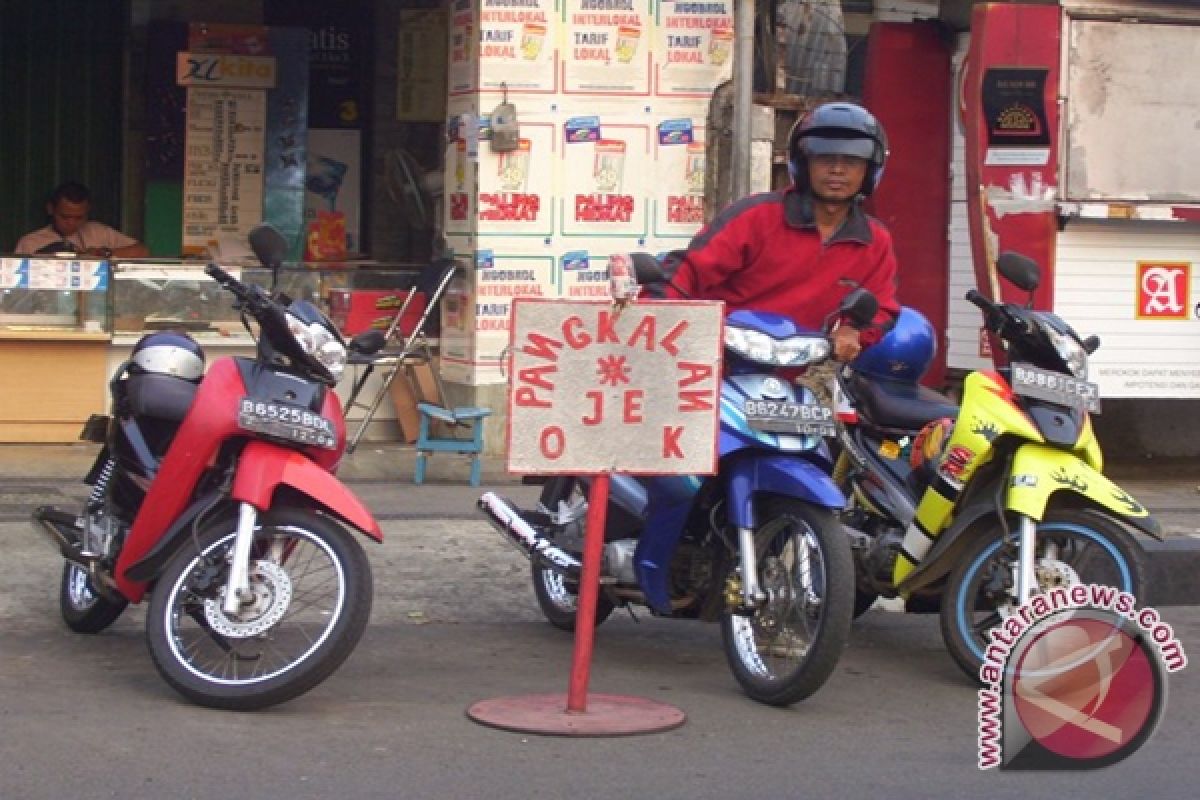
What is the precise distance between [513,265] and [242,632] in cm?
551

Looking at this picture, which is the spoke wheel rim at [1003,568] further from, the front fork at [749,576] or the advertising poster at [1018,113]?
the advertising poster at [1018,113]

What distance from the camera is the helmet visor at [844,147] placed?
6840 mm

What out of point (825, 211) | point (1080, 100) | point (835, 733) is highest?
point (1080, 100)

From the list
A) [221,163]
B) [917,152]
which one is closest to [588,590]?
[917,152]

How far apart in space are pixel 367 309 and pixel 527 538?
5.00m

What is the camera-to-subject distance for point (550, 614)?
7621 mm

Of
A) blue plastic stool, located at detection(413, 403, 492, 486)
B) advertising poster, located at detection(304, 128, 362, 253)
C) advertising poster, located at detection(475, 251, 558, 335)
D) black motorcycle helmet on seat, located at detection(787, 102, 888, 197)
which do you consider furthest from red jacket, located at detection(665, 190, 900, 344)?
advertising poster, located at detection(304, 128, 362, 253)

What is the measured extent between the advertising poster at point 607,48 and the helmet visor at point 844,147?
460 cm

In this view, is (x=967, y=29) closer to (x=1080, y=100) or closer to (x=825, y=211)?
(x=1080, y=100)

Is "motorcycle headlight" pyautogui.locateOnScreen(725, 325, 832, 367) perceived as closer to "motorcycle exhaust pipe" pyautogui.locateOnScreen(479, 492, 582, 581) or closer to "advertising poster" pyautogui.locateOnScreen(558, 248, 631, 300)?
"motorcycle exhaust pipe" pyautogui.locateOnScreen(479, 492, 582, 581)

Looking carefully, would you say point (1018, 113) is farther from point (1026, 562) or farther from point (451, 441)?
point (1026, 562)

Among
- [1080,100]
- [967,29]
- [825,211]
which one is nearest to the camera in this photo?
[825,211]

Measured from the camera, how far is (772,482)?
633 centimetres

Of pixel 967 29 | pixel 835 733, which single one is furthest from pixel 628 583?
pixel 967 29
